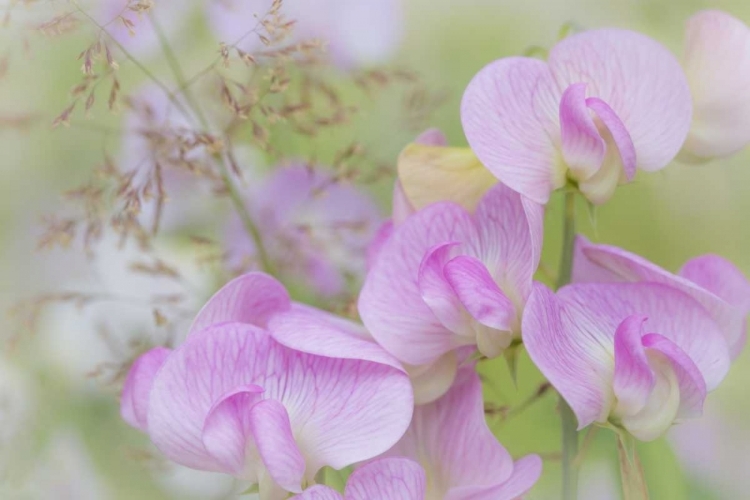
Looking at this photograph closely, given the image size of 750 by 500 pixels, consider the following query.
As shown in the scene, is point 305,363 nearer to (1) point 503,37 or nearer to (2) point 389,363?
(2) point 389,363

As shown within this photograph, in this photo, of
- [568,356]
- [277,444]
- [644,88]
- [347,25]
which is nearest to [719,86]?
[644,88]

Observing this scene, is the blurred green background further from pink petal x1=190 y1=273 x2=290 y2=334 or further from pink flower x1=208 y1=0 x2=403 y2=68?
pink petal x1=190 y1=273 x2=290 y2=334

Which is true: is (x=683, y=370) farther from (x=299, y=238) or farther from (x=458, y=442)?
(x=299, y=238)

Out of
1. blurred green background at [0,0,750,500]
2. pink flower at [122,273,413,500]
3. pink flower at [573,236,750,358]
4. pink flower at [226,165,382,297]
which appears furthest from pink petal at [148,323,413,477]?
blurred green background at [0,0,750,500]

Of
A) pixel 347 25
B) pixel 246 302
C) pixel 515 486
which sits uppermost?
pixel 347 25

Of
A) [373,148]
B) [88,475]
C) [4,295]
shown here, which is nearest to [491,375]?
[373,148]

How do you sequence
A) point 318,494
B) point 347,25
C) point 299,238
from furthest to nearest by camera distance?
point 347,25, point 299,238, point 318,494

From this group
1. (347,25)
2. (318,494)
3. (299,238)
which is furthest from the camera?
(347,25)
